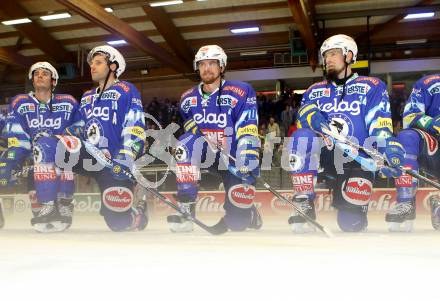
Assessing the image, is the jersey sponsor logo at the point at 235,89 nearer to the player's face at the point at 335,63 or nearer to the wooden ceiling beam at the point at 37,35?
the player's face at the point at 335,63

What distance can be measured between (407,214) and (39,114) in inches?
116

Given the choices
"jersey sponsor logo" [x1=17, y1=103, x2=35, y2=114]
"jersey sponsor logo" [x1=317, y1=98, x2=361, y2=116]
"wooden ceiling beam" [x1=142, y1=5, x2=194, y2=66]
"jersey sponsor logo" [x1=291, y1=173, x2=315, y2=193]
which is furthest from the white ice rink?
"wooden ceiling beam" [x1=142, y1=5, x2=194, y2=66]

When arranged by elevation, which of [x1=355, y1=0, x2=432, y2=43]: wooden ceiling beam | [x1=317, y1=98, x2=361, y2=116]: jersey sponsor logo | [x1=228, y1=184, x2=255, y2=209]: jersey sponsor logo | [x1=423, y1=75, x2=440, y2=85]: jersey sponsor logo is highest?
[x1=355, y1=0, x2=432, y2=43]: wooden ceiling beam

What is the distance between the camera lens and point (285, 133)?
11516 mm

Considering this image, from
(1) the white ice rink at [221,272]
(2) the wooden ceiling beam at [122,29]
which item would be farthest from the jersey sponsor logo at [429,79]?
(2) the wooden ceiling beam at [122,29]

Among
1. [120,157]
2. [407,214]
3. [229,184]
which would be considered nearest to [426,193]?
[407,214]

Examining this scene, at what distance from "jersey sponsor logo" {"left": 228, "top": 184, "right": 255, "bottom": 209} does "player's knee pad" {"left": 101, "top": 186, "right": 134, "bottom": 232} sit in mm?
752

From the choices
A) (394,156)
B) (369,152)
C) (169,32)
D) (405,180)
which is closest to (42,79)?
(369,152)

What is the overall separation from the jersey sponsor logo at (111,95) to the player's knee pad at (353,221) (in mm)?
1909

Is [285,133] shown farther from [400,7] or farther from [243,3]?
[400,7]

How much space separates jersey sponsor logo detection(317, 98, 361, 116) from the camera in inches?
145

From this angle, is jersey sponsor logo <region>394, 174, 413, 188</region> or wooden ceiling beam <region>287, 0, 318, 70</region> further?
wooden ceiling beam <region>287, 0, 318, 70</region>

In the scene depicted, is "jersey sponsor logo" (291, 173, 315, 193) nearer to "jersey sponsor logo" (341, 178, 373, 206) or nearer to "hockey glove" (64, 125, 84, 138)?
"jersey sponsor logo" (341, 178, 373, 206)

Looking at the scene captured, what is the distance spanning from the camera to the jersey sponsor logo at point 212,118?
3.92 meters
